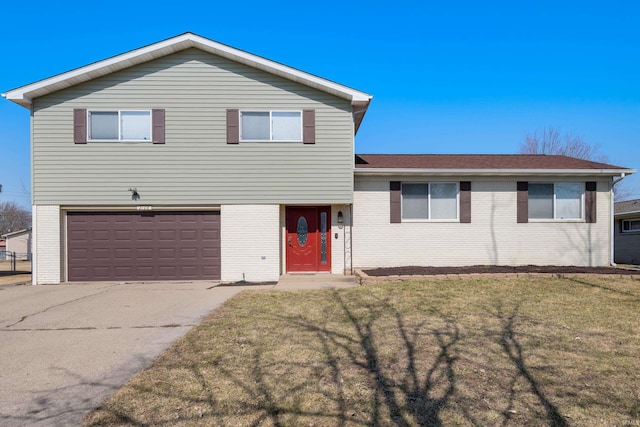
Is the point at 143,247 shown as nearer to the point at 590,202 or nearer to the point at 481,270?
the point at 481,270

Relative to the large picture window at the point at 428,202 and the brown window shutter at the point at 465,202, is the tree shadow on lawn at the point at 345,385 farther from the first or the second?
the brown window shutter at the point at 465,202

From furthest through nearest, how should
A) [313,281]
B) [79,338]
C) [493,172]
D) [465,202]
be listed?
[465,202] < [493,172] < [313,281] < [79,338]

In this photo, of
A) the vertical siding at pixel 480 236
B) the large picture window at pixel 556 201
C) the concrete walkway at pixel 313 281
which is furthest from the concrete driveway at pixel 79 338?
the large picture window at pixel 556 201

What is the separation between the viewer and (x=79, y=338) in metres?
5.54

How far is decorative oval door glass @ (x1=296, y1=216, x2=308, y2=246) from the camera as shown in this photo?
11492 millimetres

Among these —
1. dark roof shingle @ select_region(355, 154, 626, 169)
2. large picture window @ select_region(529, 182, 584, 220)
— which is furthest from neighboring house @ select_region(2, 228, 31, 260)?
large picture window @ select_region(529, 182, 584, 220)

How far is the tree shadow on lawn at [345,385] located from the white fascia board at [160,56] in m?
7.45

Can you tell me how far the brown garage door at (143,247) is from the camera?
35.7 feet

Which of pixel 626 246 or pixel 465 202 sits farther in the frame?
pixel 626 246

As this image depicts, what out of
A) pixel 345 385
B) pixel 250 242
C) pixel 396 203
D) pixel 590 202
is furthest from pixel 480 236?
pixel 345 385

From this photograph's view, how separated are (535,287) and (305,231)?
6277 millimetres

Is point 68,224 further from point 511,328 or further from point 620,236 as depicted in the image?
point 620,236

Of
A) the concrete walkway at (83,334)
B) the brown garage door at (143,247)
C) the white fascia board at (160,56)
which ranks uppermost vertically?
the white fascia board at (160,56)

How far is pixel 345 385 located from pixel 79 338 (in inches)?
167
